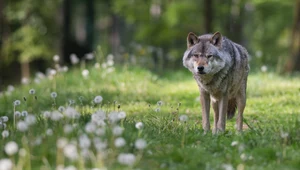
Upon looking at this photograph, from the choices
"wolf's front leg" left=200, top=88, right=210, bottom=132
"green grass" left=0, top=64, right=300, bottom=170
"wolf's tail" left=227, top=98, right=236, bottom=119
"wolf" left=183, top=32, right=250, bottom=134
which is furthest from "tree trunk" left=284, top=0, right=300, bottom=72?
"wolf's front leg" left=200, top=88, right=210, bottom=132

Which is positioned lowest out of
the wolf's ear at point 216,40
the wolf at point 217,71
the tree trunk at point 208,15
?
the wolf at point 217,71

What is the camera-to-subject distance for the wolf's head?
761 centimetres

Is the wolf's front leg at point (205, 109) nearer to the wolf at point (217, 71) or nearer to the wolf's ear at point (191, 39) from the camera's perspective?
the wolf at point (217, 71)

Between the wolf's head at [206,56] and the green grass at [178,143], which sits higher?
the wolf's head at [206,56]

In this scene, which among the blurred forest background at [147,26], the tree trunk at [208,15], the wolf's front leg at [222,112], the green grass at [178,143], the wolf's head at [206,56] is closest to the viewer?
the green grass at [178,143]

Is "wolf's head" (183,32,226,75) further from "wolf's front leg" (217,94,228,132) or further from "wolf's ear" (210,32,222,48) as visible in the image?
"wolf's front leg" (217,94,228,132)

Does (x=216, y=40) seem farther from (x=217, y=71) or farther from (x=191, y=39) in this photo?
(x=217, y=71)

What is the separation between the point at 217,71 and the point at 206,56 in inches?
11.3

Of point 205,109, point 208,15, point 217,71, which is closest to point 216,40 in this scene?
point 217,71

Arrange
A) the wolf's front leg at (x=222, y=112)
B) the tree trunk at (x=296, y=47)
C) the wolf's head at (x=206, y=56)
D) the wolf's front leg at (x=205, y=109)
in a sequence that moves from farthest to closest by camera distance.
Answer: the tree trunk at (x=296, y=47) → the wolf's front leg at (x=205, y=109) → the wolf's front leg at (x=222, y=112) → the wolf's head at (x=206, y=56)

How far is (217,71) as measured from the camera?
7777mm

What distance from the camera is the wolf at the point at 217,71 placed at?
7703 millimetres

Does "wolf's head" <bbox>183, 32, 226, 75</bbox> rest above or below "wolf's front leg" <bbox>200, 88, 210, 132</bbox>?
above

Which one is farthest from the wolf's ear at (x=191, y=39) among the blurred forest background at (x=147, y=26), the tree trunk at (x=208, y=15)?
the tree trunk at (x=208, y=15)
